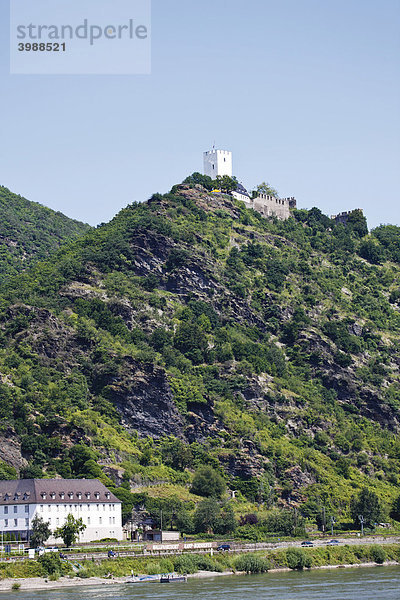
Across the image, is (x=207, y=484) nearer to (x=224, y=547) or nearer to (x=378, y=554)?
(x=224, y=547)

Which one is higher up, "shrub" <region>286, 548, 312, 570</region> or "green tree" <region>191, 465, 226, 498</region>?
"green tree" <region>191, 465, 226, 498</region>

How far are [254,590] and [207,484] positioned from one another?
49.3 meters

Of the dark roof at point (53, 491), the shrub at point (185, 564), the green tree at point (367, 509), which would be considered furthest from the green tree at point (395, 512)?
the shrub at point (185, 564)

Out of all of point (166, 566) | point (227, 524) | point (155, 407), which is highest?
point (155, 407)

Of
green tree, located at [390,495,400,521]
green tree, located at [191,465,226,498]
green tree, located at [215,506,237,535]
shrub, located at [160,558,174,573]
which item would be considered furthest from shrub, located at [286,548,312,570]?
green tree, located at [390,495,400,521]

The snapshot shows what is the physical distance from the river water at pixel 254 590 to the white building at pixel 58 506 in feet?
71.4

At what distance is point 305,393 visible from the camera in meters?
197

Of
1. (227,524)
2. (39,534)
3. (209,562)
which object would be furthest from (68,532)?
A: (227,524)

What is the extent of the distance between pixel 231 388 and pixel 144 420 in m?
21.4

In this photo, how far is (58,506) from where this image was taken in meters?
134

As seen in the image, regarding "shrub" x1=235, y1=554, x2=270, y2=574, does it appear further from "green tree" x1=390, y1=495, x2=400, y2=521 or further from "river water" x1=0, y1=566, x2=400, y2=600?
"green tree" x1=390, y1=495, x2=400, y2=521

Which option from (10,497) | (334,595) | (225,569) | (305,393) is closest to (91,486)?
(10,497)

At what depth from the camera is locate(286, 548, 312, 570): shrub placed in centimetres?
13200

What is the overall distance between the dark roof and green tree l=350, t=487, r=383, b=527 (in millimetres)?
39066
